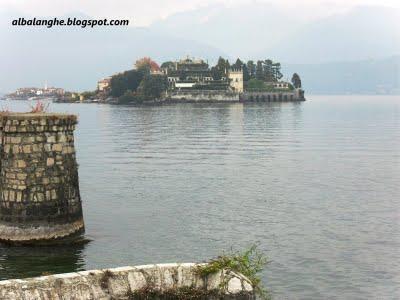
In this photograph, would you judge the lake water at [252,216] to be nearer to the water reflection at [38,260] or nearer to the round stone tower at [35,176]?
the water reflection at [38,260]

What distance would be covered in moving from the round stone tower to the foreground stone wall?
1126 cm

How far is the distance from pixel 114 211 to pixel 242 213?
237 inches

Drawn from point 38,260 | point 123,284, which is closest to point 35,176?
point 38,260

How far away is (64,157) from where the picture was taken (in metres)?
20.5

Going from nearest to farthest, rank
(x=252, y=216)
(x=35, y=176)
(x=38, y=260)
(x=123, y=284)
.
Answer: (x=123, y=284) < (x=38, y=260) < (x=35, y=176) < (x=252, y=216)

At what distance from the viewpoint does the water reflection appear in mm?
18625

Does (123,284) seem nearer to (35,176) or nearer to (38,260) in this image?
(38,260)

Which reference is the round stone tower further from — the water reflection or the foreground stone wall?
the foreground stone wall

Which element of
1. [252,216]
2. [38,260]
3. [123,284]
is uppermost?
[123,284]

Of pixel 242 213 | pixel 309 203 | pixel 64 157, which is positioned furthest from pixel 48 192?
pixel 309 203

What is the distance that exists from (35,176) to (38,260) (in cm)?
275

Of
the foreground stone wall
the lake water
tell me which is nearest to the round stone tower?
the lake water

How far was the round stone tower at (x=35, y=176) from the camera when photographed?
1989 cm

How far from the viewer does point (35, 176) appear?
784 inches
